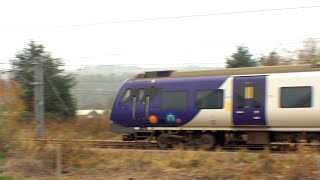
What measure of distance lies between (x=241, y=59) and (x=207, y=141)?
1937 cm

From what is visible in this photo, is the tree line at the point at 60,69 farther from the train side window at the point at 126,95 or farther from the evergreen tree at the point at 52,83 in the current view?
the train side window at the point at 126,95

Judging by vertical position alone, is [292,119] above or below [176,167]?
above

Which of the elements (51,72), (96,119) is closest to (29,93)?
(51,72)

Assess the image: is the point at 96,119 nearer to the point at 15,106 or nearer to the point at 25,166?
the point at 15,106

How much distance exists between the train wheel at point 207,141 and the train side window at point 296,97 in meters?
2.75

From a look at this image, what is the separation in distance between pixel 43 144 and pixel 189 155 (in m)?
4.03

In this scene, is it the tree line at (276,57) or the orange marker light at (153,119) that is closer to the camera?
the orange marker light at (153,119)

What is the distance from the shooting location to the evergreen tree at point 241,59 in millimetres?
35969

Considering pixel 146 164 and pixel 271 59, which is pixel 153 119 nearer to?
pixel 146 164

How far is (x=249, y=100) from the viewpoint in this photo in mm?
16766

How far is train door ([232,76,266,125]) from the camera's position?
16.6 metres

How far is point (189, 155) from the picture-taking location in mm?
12578

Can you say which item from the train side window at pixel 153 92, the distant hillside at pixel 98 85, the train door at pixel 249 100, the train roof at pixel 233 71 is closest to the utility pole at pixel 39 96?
the train roof at pixel 233 71

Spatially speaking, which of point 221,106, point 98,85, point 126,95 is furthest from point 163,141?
point 98,85
